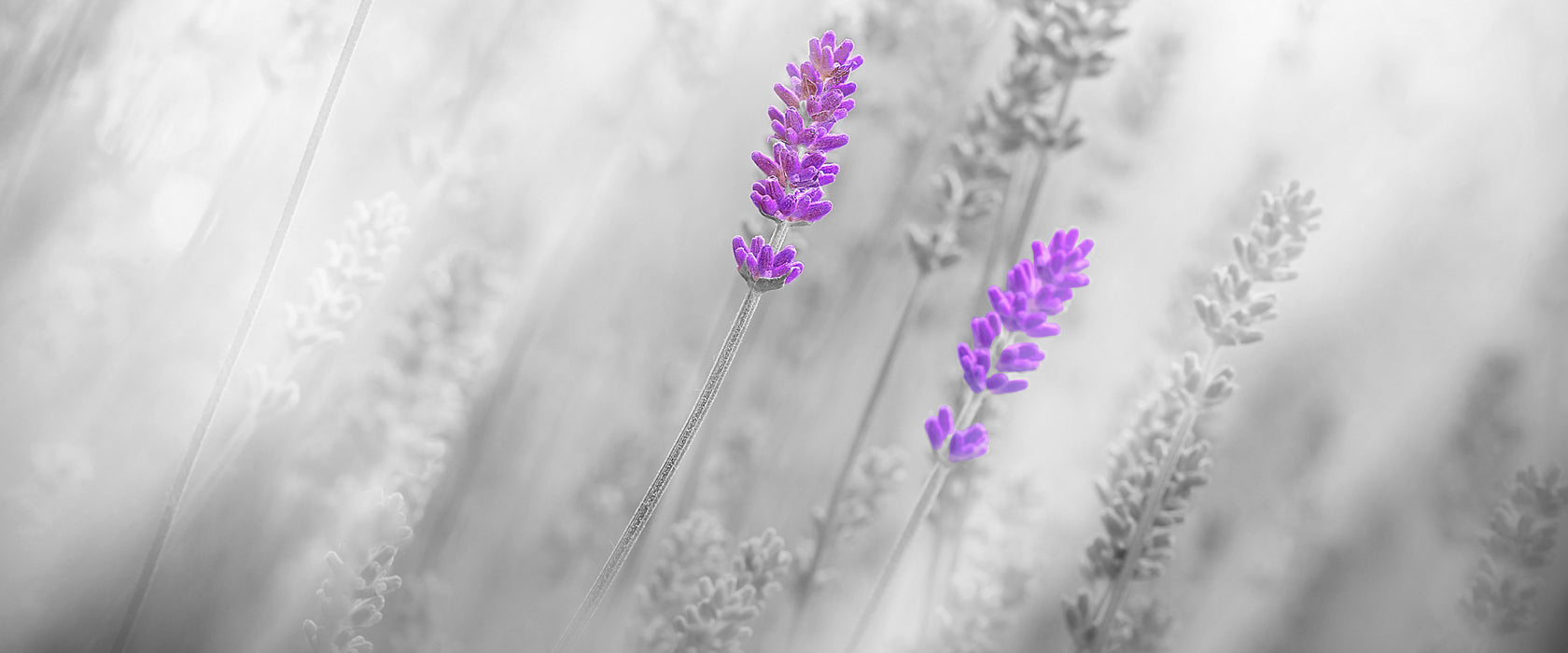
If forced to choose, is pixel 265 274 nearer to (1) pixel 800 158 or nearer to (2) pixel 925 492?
(1) pixel 800 158

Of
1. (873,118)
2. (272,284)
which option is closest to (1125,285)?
(873,118)

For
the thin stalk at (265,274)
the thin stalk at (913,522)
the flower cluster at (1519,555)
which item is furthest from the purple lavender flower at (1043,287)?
the flower cluster at (1519,555)

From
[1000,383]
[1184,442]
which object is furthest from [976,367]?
[1184,442]

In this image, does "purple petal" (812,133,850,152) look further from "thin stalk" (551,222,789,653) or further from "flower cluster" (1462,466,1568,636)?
"flower cluster" (1462,466,1568,636)

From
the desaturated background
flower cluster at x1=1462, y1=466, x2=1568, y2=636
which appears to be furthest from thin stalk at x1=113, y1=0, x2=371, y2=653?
flower cluster at x1=1462, y1=466, x2=1568, y2=636

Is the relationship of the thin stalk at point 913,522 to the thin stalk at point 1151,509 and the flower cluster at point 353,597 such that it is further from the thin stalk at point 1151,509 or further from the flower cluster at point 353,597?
the flower cluster at point 353,597
